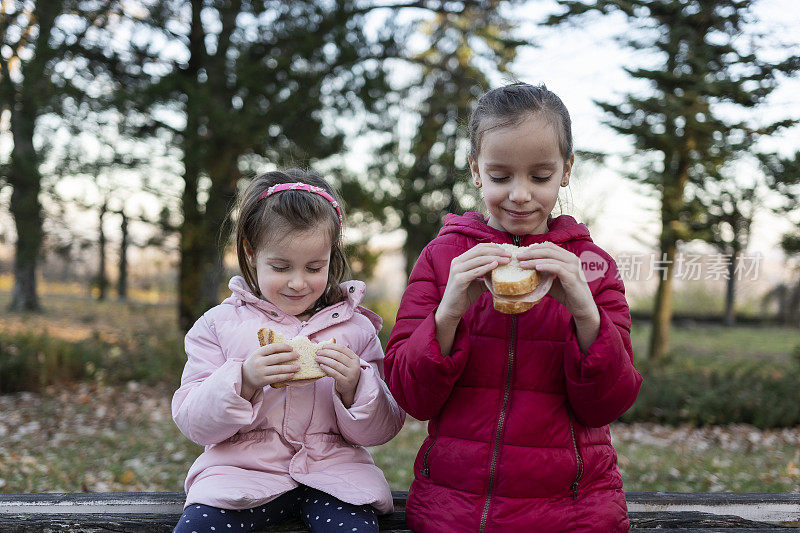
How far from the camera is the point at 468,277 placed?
6.57 feet

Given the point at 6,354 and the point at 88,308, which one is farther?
the point at 88,308

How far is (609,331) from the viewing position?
202cm

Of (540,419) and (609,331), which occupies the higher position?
(609,331)

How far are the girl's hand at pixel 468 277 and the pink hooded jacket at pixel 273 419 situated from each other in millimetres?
448

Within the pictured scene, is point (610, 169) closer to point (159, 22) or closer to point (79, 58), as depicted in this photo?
point (159, 22)

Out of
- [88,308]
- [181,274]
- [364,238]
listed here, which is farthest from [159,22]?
[88,308]

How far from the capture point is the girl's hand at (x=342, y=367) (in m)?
2.24

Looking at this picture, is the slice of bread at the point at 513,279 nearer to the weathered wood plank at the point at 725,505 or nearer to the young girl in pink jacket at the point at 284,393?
the young girl in pink jacket at the point at 284,393

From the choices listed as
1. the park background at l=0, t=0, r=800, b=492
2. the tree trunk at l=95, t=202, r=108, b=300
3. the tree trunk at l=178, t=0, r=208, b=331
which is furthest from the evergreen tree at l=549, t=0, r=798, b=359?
the tree trunk at l=95, t=202, r=108, b=300

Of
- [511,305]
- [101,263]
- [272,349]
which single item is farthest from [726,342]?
[272,349]

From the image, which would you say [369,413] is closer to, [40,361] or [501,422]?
[501,422]

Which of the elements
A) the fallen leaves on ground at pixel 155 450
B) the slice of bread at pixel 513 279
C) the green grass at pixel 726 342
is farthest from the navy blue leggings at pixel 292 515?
the green grass at pixel 726 342

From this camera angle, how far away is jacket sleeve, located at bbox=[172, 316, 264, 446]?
217 centimetres

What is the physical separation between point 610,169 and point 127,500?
711 centimetres
